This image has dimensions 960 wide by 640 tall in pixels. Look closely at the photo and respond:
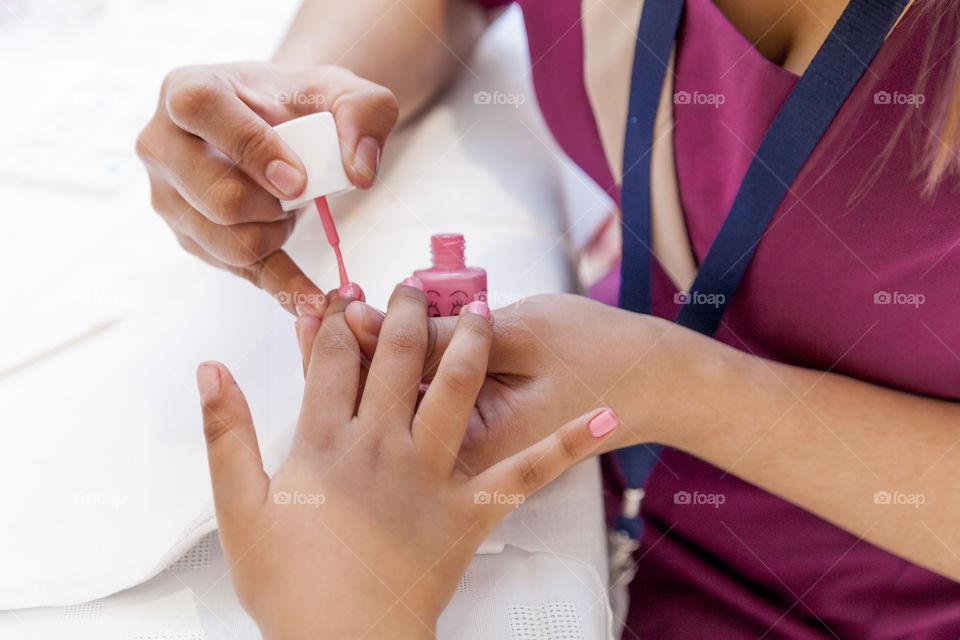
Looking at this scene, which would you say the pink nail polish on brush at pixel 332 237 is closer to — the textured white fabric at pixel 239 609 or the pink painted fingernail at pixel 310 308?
the pink painted fingernail at pixel 310 308

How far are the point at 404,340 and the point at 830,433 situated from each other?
1.25 feet

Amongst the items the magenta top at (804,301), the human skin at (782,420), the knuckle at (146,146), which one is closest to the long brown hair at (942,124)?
the magenta top at (804,301)

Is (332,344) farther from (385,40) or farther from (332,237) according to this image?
(385,40)

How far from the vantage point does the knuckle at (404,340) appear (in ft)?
1.69

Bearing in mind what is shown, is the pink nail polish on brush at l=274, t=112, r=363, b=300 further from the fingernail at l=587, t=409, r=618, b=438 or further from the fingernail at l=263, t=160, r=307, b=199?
the fingernail at l=587, t=409, r=618, b=438

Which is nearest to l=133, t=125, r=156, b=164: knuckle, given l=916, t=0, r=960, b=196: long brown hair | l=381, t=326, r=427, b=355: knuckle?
l=381, t=326, r=427, b=355: knuckle

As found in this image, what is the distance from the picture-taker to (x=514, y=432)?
1.83 feet

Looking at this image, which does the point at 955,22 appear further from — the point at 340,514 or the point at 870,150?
the point at 340,514

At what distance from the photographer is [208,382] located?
1.64ft

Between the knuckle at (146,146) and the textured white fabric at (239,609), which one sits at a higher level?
the knuckle at (146,146)

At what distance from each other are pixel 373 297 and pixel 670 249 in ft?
0.98

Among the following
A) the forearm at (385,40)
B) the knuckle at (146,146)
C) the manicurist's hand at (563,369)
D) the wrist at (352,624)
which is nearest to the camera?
the wrist at (352,624)

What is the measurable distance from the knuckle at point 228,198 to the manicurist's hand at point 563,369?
0.15m

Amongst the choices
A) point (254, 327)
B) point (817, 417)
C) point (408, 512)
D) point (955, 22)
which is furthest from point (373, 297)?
point (955, 22)
